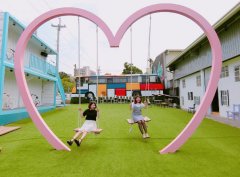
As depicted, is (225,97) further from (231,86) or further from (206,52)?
(206,52)

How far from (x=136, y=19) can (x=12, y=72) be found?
10960mm

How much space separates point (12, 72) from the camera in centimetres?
1330

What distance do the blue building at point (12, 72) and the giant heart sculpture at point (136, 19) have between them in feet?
18.8

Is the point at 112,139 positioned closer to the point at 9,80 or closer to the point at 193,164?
the point at 193,164

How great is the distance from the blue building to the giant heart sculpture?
572 cm

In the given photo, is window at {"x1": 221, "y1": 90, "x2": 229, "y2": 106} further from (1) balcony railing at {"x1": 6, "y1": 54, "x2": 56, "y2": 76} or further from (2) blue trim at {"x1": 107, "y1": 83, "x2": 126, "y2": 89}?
(2) blue trim at {"x1": 107, "y1": 83, "x2": 126, "y2": 89}

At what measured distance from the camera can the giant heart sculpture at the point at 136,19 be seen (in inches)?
195

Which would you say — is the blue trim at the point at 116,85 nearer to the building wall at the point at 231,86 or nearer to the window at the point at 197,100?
the window at the point at 197,100

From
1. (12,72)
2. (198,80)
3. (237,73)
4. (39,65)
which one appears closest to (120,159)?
(237,73)

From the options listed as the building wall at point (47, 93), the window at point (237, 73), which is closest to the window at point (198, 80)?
the window at point (237, 73)

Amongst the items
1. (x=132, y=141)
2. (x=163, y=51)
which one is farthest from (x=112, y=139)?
(x=163, y=51)

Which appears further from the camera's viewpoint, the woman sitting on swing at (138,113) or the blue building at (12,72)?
the blue building at (12,72)

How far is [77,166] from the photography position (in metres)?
4.13

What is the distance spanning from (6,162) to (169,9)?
5.04 m
